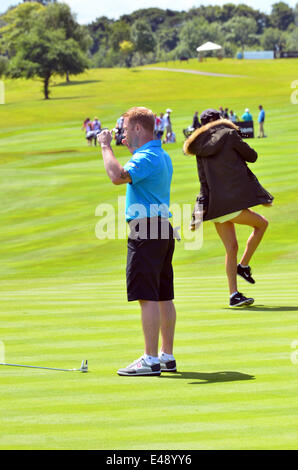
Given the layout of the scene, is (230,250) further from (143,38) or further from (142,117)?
(143,38)

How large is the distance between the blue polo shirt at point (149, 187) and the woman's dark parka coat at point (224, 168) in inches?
123

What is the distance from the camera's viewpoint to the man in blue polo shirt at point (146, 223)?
22.4 feet

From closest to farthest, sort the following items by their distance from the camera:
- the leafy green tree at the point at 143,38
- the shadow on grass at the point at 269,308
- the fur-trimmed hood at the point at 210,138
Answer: the shadow on grass at the point at 269,308, the fur-trimmed hood at the point at 210,138, the leafy green tree at the point at 143,38

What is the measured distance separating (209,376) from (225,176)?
384cm

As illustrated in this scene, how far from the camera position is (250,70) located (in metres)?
128

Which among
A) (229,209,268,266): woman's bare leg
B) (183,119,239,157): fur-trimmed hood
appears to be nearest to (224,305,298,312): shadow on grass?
(229,209,268,266): woman's bare leg

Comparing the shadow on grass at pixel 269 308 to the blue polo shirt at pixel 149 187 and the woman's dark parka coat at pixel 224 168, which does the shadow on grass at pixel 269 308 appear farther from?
the blue polo shirt at pixel 149 187

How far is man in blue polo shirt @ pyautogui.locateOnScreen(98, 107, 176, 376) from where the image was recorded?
6.82 metres

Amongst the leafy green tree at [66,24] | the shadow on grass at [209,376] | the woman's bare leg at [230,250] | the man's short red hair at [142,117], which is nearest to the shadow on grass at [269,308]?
the woman's bare leg at [230,250]

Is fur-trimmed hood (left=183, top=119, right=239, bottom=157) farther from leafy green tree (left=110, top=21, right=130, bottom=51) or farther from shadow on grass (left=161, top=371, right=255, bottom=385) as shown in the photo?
leafy green tree (left=110, top=21, right=130, bottom=51)

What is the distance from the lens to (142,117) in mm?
6879

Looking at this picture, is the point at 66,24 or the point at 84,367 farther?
the point at 66,24

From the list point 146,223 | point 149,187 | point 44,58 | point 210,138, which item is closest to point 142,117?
point 149,187

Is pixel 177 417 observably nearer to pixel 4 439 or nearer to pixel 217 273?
pixel 4 439
